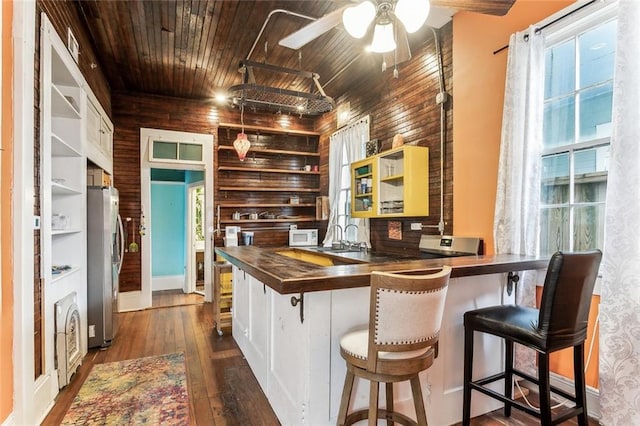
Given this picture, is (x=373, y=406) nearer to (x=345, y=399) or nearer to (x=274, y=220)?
(x=345, y=399)

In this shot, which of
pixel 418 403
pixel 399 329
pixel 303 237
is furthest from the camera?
pixel 303 237

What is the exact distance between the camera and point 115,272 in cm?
360

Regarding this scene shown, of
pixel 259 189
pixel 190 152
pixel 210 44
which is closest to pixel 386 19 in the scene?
pixel 210 44

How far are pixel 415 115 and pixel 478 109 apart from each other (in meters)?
0.83

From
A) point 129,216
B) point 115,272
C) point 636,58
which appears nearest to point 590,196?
point 636,58

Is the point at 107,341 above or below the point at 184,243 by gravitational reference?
below

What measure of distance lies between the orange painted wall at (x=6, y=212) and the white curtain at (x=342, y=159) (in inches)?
138

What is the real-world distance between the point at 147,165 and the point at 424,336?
15.9 feet

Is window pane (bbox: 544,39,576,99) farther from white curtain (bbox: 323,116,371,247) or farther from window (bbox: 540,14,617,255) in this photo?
white curtain (bbox: 323,116,371,247)

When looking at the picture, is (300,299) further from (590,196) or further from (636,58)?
(636,58)

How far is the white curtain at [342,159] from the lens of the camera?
14.9 ft

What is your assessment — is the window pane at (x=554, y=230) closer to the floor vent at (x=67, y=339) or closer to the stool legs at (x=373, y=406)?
the stool legs at (x=373, y=406)

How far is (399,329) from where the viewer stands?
4.60 ft

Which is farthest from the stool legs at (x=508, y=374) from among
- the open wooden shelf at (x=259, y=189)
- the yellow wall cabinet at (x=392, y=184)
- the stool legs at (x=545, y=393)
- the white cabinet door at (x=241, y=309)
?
the open wooden shelf at (x=259, y=189)
